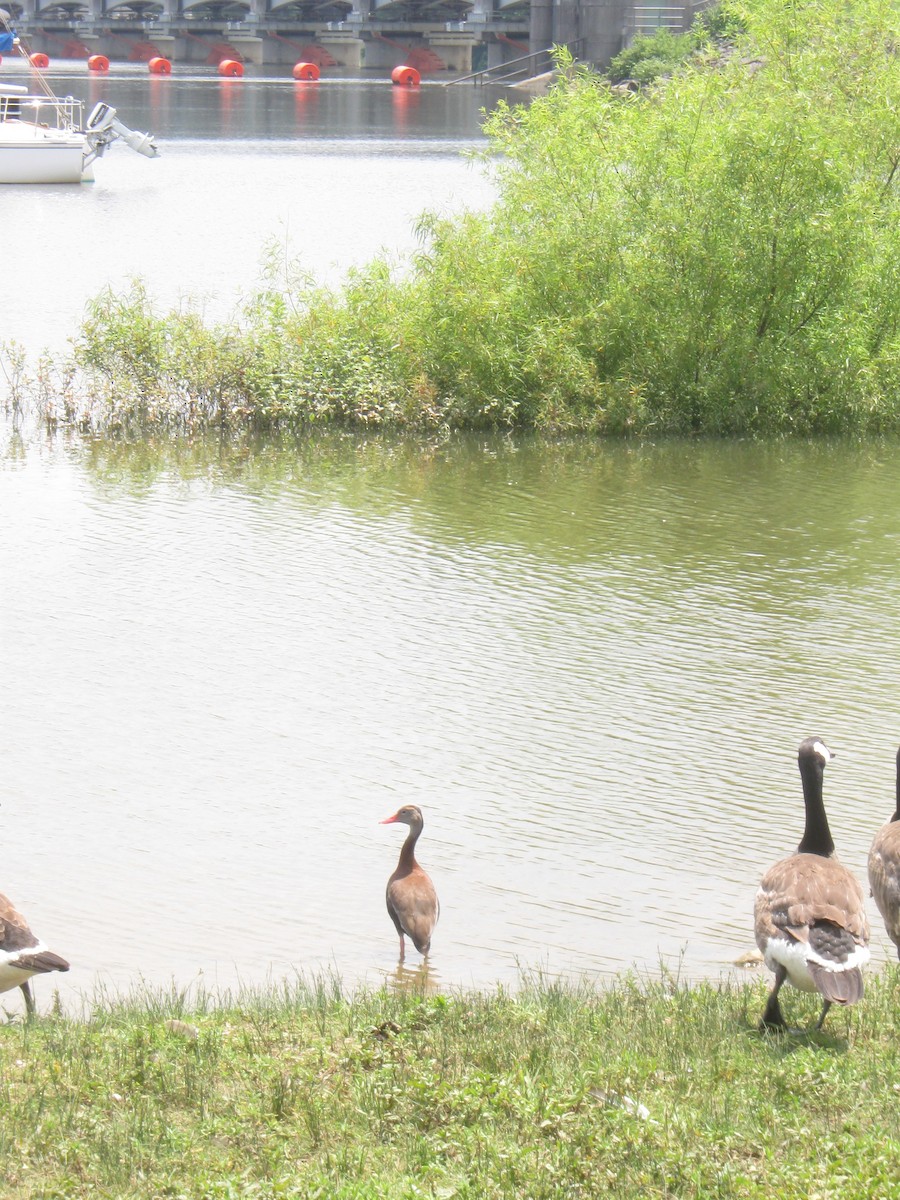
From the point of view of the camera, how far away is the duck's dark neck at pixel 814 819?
880 centimetres

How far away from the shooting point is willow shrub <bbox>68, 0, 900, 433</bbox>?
27.4 meters

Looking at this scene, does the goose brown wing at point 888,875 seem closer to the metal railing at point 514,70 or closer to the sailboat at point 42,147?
the sailboat at point 42,147

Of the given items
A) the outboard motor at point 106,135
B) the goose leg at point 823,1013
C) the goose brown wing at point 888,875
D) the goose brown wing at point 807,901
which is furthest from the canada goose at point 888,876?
the outboard motor at point 106,135

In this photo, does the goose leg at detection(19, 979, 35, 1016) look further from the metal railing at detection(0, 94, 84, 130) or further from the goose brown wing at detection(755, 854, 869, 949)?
the metal railing at detection(0, 94, 84, 130)

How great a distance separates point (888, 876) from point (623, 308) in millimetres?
20174

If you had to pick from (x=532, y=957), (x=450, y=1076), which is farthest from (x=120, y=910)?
(x=450, y=1076)

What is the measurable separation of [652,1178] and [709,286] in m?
23.1

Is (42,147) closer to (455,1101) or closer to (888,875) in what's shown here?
(888,875)

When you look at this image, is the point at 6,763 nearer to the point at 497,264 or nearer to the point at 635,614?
the point at 635,614

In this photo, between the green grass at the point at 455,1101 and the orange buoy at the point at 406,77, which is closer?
the green grass at the point at 455,1101

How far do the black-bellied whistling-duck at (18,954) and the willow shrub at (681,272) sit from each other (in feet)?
66.7

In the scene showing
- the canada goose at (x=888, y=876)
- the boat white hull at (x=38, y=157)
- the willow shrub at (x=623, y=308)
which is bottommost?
the canada goose at (x=888, y=876)

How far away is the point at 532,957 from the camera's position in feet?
35.3

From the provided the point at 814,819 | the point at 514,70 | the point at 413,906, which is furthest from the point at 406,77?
the point at 814,819
